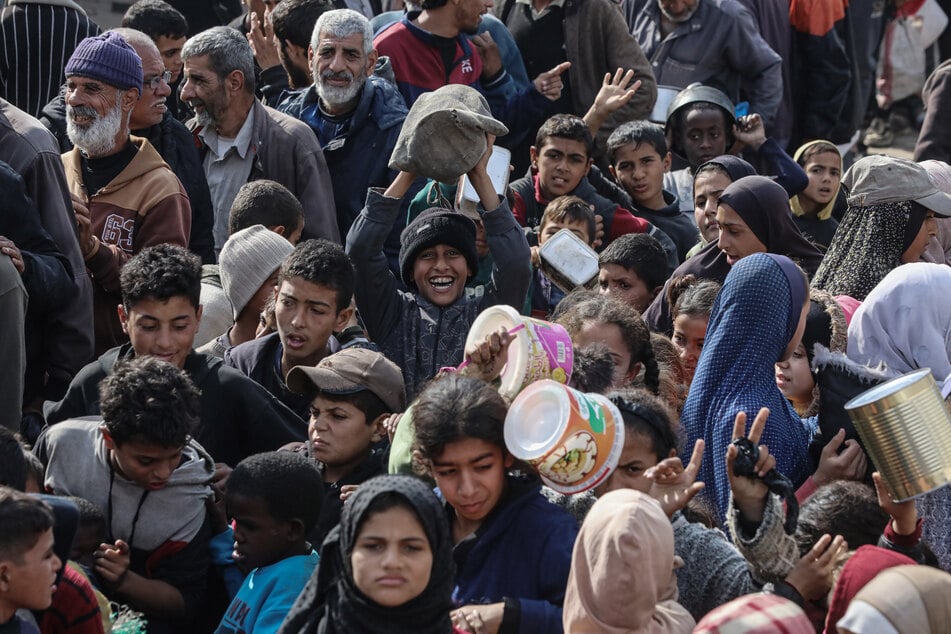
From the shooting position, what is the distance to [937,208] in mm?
5750

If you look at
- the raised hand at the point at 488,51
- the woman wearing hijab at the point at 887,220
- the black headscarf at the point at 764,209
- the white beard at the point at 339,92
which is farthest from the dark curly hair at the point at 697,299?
the raised hand at the point at 488,51

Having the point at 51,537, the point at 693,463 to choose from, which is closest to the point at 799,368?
the point at 693,463

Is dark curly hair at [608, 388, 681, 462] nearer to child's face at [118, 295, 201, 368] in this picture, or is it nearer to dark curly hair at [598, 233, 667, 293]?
child's face at [118, 295, 201, 368]

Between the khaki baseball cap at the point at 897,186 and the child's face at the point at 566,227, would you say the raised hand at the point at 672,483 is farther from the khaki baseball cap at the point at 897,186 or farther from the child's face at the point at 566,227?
the child's face at the point at 566,227

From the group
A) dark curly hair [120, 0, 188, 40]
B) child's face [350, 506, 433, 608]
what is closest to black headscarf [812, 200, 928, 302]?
child's face [350, 506, 433, 608]

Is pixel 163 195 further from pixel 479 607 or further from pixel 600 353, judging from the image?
pixel 479 607

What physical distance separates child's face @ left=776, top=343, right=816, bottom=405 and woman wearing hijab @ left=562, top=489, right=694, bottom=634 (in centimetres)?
153

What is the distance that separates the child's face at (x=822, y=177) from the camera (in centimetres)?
783

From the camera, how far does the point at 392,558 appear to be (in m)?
3.33

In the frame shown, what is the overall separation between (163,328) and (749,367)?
198 centimetres

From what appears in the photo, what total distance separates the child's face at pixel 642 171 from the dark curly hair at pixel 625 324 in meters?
2.54

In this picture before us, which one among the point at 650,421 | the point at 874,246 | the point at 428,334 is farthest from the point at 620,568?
the point at 874,246

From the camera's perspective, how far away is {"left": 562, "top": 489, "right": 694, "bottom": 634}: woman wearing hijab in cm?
329

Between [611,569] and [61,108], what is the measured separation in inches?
170
